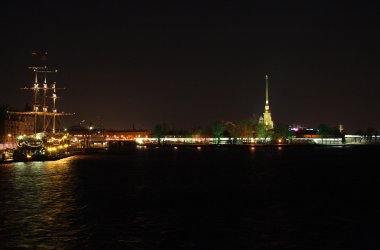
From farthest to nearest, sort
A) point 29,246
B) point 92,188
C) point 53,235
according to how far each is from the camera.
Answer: point 92,188
point 53,235
point 29,246

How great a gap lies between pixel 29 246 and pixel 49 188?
21353 millimetres

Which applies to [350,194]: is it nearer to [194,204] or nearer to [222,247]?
[194,204]

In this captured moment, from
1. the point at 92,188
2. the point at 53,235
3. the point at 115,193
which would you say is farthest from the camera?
the point at 92,188

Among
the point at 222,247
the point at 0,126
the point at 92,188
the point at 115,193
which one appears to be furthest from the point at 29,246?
the point at 0,126

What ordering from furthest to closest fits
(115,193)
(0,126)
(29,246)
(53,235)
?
1. (0,126)
2. (115,193)
3. (53,235)
4. (29,246)

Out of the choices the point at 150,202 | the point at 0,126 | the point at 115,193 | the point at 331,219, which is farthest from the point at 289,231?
the point at 0,126

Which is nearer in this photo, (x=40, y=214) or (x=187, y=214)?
(x=40, y=214)

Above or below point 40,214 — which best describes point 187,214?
below

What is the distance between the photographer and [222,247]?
2147 cm

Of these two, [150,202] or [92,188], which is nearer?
[150,202]

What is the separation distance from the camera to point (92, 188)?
43.7 m

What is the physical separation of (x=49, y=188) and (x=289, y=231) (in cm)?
2343

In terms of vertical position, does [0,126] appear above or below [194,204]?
above

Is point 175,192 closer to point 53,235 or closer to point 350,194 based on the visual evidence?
point 350,194
